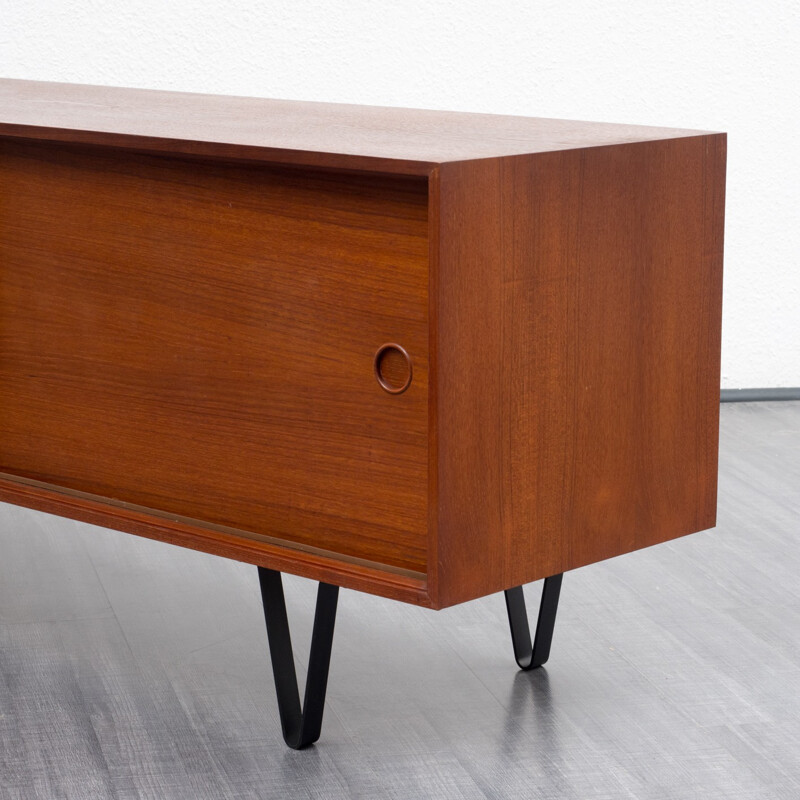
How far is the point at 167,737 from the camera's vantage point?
5.05 feet

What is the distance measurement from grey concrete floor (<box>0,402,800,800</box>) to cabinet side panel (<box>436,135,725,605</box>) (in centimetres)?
33

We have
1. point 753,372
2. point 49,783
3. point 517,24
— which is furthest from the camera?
point 753,372

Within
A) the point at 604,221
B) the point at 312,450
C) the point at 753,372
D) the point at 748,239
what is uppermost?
the point at 604,221

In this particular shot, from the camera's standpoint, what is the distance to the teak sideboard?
111cm

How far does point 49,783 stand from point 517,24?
2.25 m

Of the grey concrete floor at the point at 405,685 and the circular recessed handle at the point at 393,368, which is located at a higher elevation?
the circular recessed handle at the point at 393,368

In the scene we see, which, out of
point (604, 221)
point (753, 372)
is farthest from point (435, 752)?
point (753, 372)

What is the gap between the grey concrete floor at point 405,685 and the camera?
1.46 m

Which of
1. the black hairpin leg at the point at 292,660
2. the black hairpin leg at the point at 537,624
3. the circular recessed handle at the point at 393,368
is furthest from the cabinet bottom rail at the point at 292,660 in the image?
the circular recessed handle at the point at 393,368

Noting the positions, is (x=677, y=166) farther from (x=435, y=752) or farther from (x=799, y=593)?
(x=799, y=593)

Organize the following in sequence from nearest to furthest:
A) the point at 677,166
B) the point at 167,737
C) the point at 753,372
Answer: the point at 677,166 → the point at 167,737 → the point at 753,372

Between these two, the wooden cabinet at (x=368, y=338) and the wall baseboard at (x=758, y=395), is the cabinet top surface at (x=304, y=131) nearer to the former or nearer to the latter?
the wooden cabinet at (x=368, y=338)

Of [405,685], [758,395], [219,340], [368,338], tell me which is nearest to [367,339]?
[368,338]

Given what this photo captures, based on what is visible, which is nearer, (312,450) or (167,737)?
(312,450)
